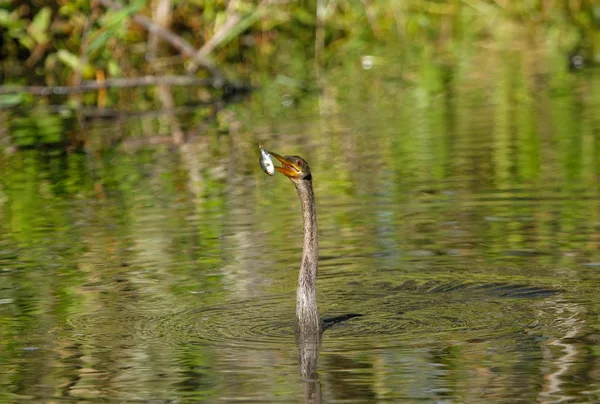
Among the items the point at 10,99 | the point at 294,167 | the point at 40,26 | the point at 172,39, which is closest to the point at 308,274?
the point at 294,167

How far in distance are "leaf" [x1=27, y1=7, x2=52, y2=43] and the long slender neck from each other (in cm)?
1466

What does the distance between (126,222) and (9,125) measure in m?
8.22

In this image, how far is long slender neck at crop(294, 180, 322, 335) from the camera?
7363 mm

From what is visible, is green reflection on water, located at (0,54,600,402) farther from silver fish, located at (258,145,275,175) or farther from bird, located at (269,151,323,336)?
silver fish, located at (258,145,275,175)

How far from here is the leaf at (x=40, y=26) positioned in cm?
2150

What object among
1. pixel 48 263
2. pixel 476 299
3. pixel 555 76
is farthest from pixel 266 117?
pixel 476 299

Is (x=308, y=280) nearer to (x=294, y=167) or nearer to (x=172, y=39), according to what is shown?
(x=294, y=167)

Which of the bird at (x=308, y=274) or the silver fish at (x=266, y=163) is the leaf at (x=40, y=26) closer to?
the silver fish at (x=266, y=163)

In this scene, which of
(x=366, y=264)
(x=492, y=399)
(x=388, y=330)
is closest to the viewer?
(x=492, y=399)

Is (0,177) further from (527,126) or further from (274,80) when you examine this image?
(274,80)

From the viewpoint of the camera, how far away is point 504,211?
10.8 m

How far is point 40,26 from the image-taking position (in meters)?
21.5

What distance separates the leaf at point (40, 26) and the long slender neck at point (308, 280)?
48.1 ft

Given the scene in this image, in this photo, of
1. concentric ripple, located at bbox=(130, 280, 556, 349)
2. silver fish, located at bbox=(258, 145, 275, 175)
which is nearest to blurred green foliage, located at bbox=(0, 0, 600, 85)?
concentric ripple, located at bbox=(130, 280, 556, 349)
